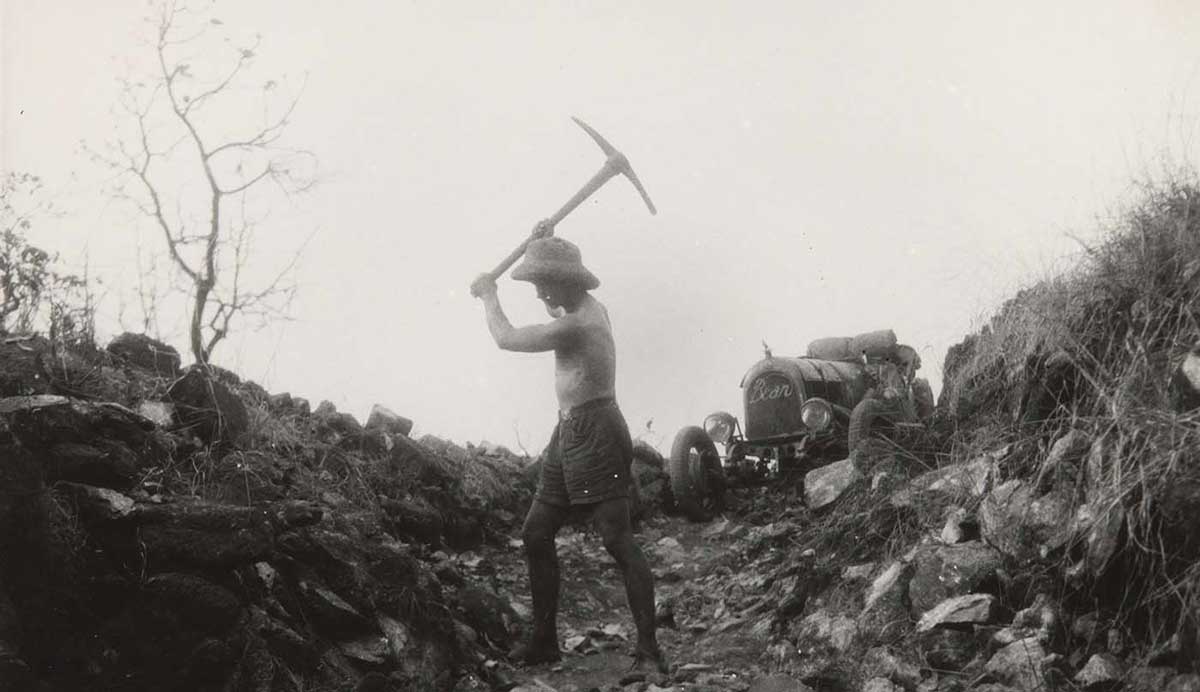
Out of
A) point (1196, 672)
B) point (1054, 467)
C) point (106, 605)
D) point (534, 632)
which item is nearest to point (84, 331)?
point (106, 605)

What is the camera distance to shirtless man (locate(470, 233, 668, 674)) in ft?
12.8

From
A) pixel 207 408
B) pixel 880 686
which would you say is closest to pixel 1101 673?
pixel 880 686

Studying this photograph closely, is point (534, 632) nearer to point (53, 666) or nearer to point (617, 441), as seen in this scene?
point (617, 441)

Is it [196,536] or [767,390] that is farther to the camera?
[767,390]

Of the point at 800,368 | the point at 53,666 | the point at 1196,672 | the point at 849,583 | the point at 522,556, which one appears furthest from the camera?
the point at 800,368

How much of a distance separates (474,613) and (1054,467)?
2517mm

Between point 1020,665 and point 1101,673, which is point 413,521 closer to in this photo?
point 1020,665

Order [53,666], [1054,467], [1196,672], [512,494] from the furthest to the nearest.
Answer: [512,494]
[1054,467]
[53,666]
[1196,672]

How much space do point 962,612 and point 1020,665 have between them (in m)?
0.39

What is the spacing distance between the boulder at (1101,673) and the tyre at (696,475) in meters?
4.96

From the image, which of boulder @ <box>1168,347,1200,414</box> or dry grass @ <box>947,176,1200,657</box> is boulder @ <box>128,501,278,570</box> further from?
boulder @ <box>1168,347,1200,414</box>

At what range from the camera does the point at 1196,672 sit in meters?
2.29

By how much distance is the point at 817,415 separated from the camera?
26.6 feet

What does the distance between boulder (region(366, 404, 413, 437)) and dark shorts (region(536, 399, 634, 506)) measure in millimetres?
2633
